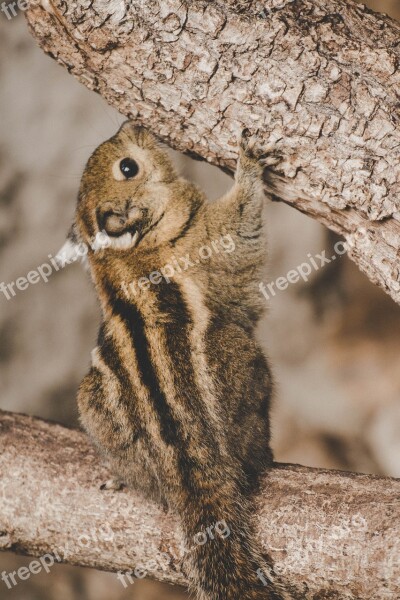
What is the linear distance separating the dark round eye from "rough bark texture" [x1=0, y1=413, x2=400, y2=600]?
4.38ft

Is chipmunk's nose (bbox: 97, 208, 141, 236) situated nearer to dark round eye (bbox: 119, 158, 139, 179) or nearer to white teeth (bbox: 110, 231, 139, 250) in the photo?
white teeth (bbox: 110, 231, 139, 250)

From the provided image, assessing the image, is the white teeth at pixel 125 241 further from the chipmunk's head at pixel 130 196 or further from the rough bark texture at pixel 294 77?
the rough bark texture at pixel 294 77

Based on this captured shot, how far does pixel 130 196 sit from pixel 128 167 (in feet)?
0.49

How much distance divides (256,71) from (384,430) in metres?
3.50

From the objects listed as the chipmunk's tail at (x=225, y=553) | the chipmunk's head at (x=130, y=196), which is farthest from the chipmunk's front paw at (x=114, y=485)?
the chipmunk's head at (x=130, y=196)

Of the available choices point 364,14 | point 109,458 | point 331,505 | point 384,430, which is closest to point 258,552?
point 331,505

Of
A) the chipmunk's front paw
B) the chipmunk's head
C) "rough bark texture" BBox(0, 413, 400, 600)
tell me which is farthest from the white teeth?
the chipmunk's front paw

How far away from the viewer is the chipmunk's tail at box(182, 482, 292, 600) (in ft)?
8.34

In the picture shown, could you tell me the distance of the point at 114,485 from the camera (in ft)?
9.74

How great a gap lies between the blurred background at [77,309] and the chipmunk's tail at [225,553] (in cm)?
292

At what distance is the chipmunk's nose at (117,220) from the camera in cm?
318

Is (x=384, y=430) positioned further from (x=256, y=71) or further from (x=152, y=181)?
(x=256, y=71)

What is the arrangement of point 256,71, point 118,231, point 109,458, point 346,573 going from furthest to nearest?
point 118,231 < point 109,458 < point 256,71 < point 346,573

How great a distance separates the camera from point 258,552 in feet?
8.61
